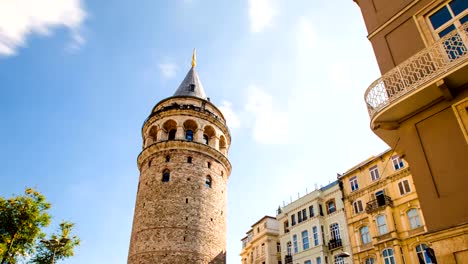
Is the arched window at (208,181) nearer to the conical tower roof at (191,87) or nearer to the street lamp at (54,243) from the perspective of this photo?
the conical tower roof at (191,87)

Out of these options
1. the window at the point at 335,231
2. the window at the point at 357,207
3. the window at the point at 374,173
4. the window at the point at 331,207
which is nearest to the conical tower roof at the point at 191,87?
the window at the point at 331,207

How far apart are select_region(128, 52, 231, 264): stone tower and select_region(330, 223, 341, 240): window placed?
10.1 m

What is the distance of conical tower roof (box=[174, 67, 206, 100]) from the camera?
38.4 metres

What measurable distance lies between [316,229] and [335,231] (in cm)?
184

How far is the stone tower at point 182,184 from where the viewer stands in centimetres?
2800

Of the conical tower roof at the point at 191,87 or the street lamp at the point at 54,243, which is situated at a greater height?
the conical tower roof at the point at 191,87

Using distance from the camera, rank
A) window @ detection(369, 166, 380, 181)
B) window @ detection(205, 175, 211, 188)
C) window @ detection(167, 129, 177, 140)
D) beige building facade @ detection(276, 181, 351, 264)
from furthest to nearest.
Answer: window @ detection(167, 129, 177, 140) → window @ detection(205, 175, 211, 188) → beige building facade @ detection(276, 181, 351, 264) → window @ detection(369, 166, 380, 181)

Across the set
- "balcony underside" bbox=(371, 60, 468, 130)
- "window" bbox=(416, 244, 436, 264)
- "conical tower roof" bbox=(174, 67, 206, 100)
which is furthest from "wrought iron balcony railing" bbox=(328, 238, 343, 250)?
"conical tower roof" bbox=(174, 67, 206, 100)

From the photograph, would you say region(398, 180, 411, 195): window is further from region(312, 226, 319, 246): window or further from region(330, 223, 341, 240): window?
region(312, 226, 319, 246): window

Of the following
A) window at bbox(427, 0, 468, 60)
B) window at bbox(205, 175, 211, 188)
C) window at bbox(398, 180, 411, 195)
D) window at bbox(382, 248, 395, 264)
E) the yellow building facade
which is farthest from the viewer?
window at bbox(205, 175, 211, 188)

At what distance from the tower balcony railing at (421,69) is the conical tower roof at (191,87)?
30.0 meters

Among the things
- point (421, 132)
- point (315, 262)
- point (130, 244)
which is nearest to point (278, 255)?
point (315, 262)

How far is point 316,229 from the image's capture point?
2938 cm

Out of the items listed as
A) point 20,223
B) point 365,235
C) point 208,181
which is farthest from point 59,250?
point 365,235
